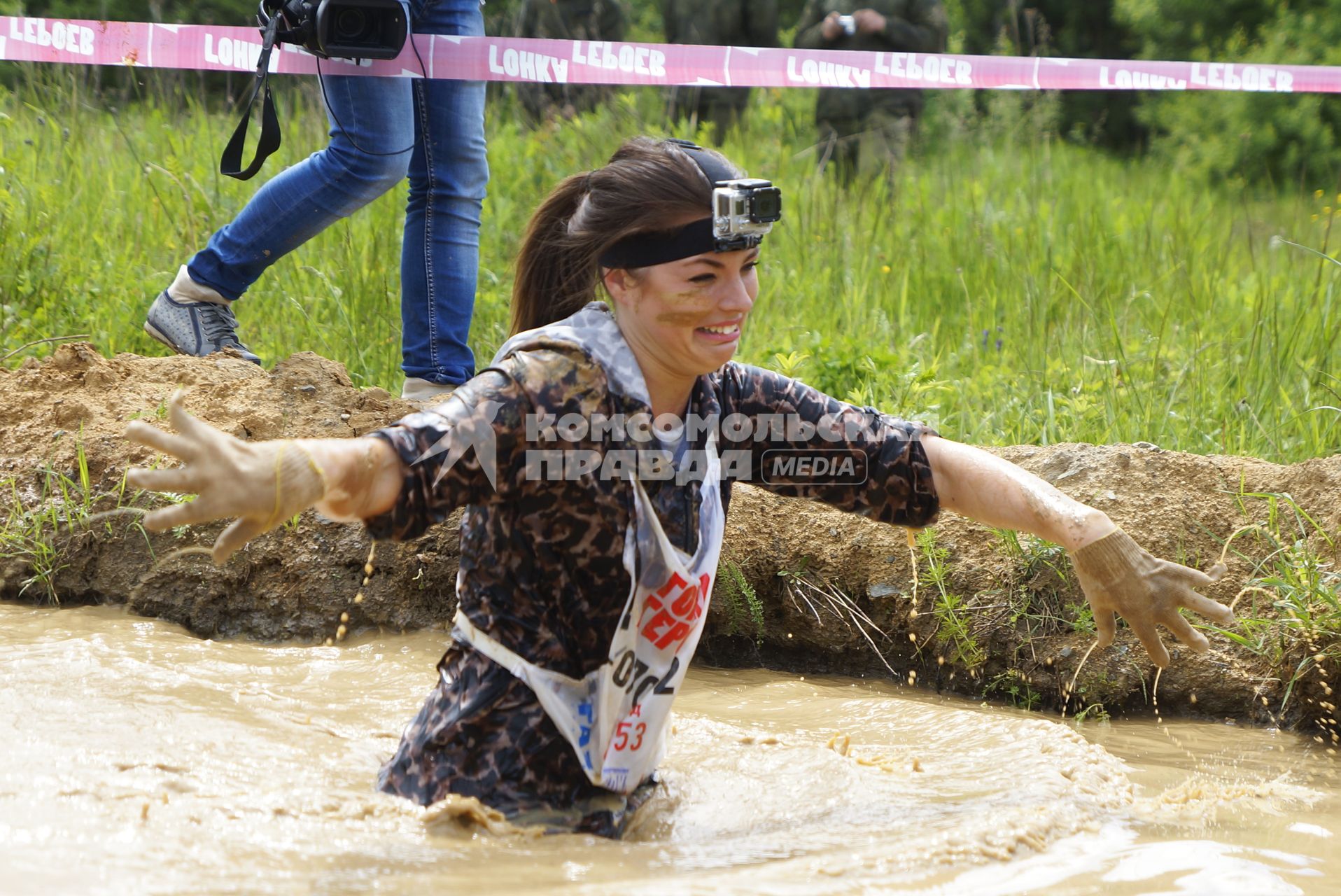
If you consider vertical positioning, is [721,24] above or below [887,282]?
above

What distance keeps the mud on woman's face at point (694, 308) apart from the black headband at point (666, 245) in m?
0.01

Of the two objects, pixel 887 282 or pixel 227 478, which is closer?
pixel 227 478

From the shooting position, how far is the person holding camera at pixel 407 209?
373cm

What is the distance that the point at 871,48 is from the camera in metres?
8.52

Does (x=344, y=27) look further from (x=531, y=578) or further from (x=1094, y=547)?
(x=1094, y=547)

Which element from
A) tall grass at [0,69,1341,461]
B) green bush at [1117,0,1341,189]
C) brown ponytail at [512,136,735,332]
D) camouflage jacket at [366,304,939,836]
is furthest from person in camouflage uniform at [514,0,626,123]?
camouflage jacket at [366,304,939,836]

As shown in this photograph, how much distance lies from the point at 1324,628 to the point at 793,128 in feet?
23.0

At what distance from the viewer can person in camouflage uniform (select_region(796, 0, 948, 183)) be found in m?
8.42

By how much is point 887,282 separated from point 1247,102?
8.89 m

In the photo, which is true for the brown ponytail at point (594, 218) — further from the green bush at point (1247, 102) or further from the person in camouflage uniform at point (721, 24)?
the green bush at point (1247, 102)

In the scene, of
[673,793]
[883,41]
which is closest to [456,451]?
[673,793]

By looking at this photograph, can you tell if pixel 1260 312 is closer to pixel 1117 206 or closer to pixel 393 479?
pixel 1117 206

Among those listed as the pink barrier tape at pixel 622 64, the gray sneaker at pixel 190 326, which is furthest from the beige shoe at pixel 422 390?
the pink barrier tape at pixel 622 64

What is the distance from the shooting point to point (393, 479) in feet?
6.43
